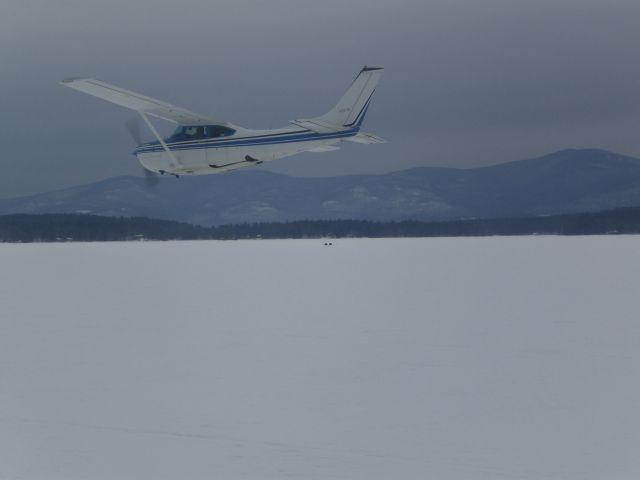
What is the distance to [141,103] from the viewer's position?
32500mm

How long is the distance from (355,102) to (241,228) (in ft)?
276

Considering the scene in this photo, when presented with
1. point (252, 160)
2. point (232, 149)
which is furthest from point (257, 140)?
point (232, 149)

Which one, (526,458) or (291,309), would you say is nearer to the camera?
(526,458)

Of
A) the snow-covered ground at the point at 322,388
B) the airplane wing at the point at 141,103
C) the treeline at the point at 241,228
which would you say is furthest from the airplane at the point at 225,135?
the treeline at the point at 241,228

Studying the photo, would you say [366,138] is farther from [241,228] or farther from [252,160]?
[241,228]

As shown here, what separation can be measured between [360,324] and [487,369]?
15.8ft

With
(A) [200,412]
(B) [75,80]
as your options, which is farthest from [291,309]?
(B) [75,80]

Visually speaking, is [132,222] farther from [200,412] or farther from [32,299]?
[200,412]

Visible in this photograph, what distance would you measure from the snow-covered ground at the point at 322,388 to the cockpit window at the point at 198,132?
12.8 metres

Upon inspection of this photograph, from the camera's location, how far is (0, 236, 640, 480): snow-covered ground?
742cm

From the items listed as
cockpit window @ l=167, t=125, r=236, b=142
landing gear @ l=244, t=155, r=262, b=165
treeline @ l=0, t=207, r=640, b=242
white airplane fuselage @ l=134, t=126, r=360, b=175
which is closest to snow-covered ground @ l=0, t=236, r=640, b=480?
white airplane fuselage @ l=134, t=126, r=360, b=175

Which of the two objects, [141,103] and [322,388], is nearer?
[322,388]

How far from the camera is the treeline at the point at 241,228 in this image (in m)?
103

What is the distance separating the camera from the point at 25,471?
7367mm
